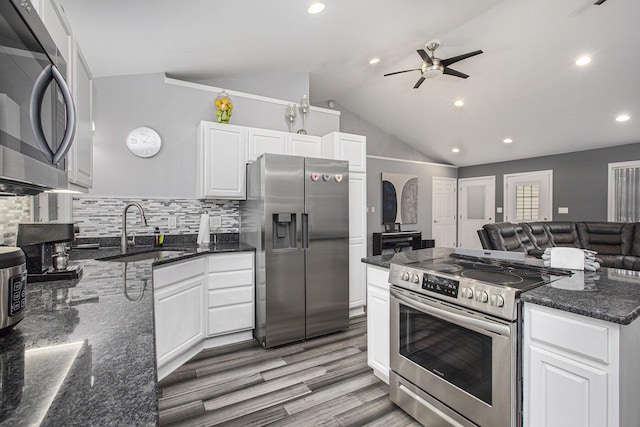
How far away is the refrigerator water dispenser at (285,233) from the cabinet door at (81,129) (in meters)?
1.51

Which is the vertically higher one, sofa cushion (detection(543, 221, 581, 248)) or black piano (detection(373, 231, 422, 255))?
sofa cushion (detection(543, 221, 581, 248))

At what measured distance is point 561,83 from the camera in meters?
4.31

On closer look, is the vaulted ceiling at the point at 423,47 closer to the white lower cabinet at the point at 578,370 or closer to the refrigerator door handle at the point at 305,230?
the refrigerator door handle at the point at 305,230

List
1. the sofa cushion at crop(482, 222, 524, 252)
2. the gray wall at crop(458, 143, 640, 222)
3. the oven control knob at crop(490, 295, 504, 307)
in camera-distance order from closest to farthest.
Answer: the oven control knob at crop(490, 295, 504, 307)
the sofa cushion at crop(482, 222, 524, 252)
the gray wall at crop(458, 143, 640, 222)

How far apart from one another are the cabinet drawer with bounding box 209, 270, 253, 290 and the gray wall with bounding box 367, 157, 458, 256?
12.7 ft

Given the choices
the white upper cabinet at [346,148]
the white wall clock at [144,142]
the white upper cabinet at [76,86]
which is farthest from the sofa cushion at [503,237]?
the white upper cabinet at [76,86]

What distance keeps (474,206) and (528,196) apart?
1205 millimetres

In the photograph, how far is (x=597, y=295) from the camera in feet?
4.17

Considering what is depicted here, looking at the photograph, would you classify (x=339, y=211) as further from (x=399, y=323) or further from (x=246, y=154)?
(x=399, y=323)

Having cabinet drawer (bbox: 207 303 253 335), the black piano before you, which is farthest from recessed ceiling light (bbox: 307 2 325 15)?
the black piano

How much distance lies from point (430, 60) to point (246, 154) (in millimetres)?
2496

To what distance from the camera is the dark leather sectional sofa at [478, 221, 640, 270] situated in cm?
390

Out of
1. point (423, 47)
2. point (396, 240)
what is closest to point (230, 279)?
point (423, 47)

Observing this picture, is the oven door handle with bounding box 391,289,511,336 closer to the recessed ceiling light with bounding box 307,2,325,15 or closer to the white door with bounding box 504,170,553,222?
the recessed ceiling light with bounding box 307,2,325,15
